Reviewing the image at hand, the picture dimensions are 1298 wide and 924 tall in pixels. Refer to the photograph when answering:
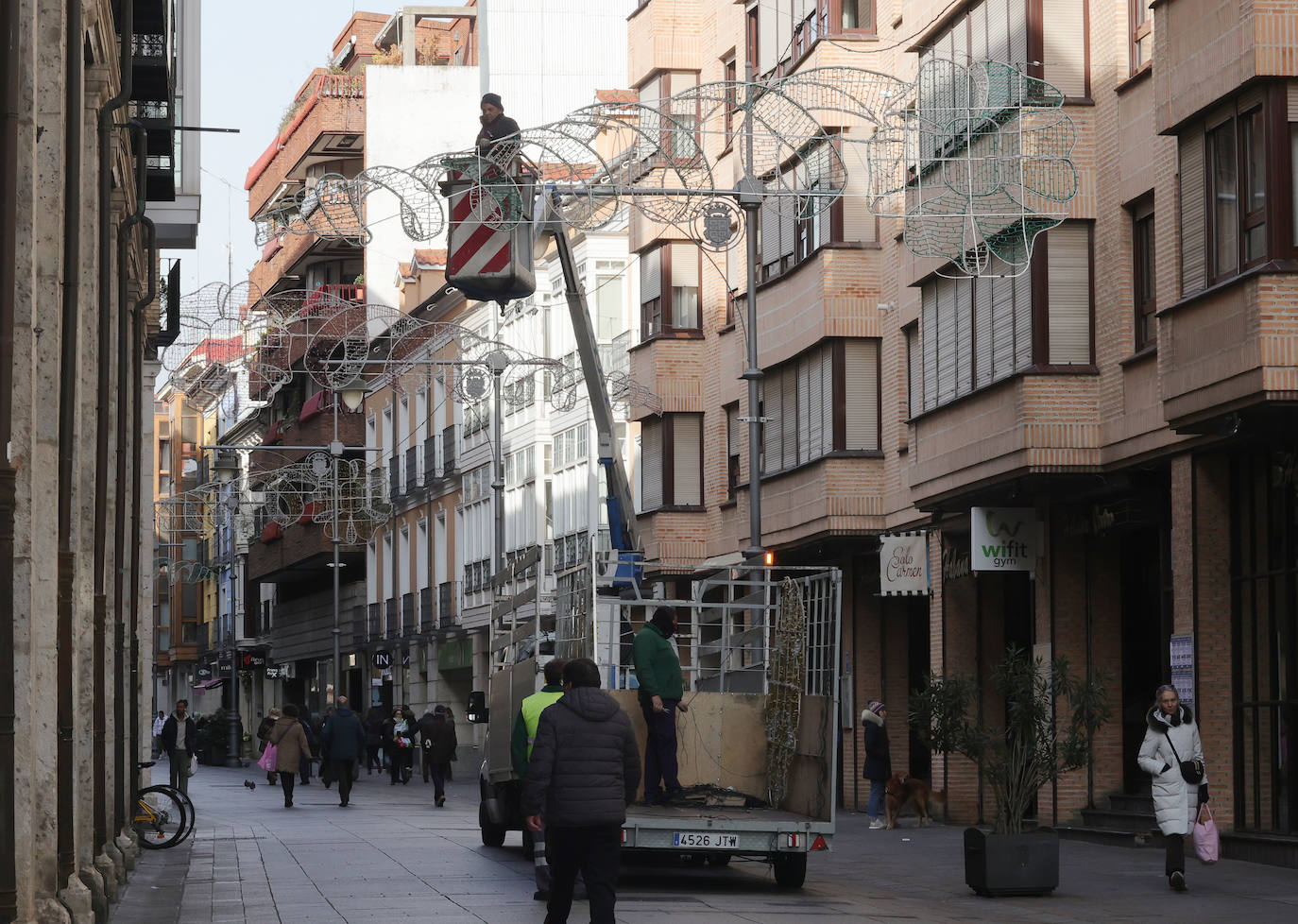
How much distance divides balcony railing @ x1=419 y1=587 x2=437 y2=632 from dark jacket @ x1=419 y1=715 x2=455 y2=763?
73.5ft

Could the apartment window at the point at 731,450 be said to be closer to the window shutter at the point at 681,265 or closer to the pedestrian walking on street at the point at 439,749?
the window shutter at the point at 681,265

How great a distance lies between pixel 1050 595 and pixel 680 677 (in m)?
10.4

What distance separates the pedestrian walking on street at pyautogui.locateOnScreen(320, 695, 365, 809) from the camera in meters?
38.5

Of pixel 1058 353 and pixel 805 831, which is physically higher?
pixel 1058 353

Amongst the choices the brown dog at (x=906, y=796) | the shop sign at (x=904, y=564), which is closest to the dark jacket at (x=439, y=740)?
the shop sign at (x=904, y=564)

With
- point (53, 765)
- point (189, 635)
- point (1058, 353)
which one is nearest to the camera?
point (53, 765)

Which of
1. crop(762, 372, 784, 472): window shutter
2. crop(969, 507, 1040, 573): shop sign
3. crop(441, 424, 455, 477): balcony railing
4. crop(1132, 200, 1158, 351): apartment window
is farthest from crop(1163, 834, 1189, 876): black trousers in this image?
crop(441, 424, 455, 477): balcony railing

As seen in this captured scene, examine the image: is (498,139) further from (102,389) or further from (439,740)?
(439,740)

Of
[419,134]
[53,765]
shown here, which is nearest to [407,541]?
[419,134]

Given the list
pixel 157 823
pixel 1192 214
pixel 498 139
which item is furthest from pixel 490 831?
pixel 1192 214

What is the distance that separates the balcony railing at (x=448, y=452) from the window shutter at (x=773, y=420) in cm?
2827

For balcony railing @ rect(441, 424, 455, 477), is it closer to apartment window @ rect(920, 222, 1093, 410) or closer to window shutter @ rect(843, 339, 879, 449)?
window shutter @ rect(843, 339, 879, 449)

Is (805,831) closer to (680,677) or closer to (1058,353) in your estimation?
(680,677)

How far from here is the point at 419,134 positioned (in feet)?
240
